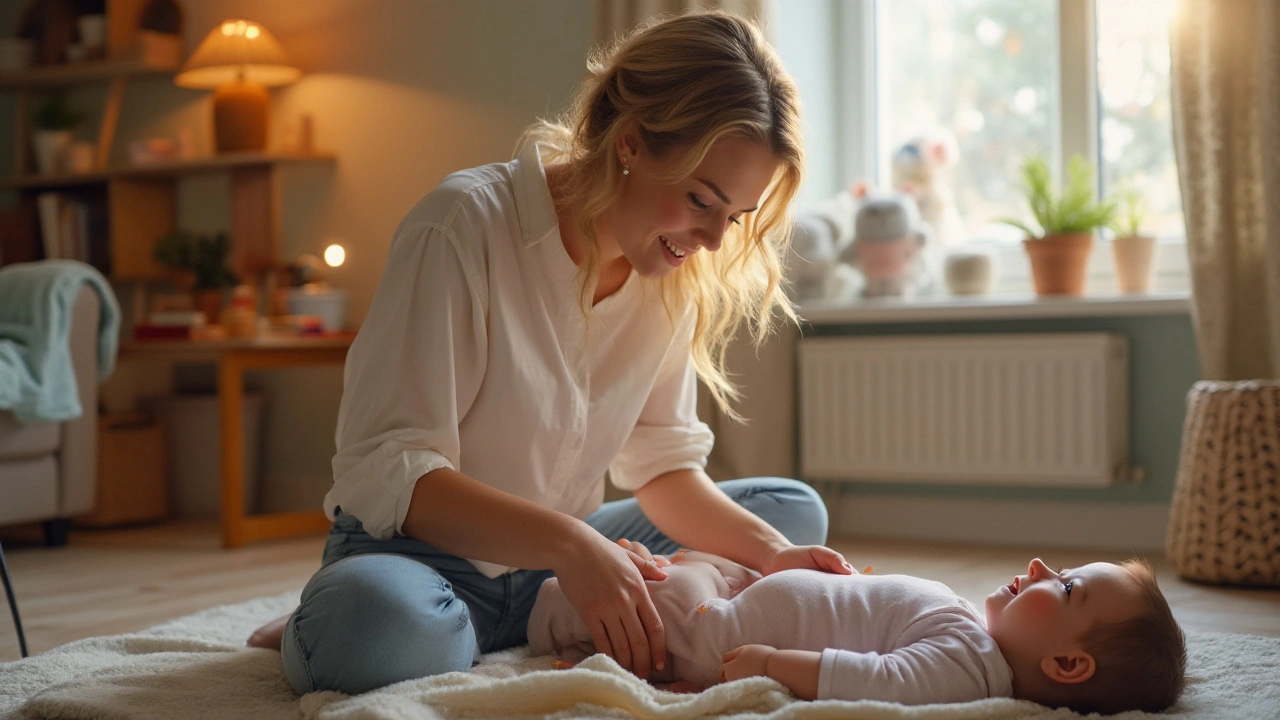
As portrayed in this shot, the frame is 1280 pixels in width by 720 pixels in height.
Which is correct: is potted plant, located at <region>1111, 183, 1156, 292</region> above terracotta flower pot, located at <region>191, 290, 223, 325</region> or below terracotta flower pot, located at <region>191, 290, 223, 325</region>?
above

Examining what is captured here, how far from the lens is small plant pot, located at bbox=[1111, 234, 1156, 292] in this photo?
2.70 meters

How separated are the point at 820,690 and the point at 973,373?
5.67 feet

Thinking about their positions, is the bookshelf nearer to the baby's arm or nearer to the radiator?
the radiator

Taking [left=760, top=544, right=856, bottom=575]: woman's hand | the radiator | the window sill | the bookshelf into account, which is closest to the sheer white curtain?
the window sill

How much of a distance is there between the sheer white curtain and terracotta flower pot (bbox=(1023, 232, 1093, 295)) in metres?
0.29

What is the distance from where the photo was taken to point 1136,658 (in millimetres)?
1191

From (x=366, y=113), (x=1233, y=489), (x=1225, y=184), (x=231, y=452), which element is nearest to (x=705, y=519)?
(x=1233, y=489)

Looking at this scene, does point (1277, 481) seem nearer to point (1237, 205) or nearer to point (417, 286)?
point (1237, 205)

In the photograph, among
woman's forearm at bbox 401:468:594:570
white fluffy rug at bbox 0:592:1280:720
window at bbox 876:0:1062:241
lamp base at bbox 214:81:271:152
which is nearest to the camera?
white fluffy rug at bbox 0:592:1280:720

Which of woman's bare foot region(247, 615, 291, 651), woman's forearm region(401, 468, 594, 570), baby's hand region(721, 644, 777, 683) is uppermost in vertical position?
woman's forearm region(401, 468, 594, 570)

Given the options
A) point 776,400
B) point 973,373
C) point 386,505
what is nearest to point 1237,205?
point 973,373

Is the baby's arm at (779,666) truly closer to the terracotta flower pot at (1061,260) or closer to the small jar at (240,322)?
the terracotta flower pot at (1061,260)

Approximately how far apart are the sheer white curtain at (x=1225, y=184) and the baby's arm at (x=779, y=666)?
1577 mm

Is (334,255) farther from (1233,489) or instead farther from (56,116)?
(1233,489)
